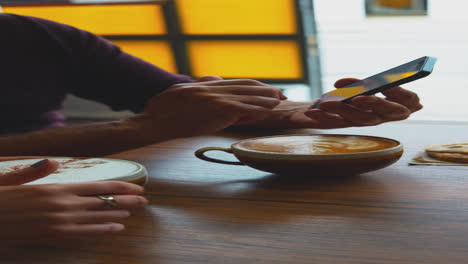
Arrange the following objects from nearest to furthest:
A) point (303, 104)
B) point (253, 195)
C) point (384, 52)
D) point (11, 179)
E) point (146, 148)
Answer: point (11, 179), point (253, 195), point (146, 148), point (303, 104), point (384, 52)

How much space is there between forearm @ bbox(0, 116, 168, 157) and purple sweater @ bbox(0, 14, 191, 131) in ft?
1.65

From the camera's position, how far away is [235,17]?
5.00 meters

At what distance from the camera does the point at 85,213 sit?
0.66m

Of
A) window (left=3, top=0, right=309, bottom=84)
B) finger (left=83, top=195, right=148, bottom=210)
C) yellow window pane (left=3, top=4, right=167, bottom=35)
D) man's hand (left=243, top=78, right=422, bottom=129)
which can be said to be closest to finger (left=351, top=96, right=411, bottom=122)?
man's hand (left=243, top=78, right=422, bottom=129)

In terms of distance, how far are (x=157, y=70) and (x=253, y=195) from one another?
1.04 meters

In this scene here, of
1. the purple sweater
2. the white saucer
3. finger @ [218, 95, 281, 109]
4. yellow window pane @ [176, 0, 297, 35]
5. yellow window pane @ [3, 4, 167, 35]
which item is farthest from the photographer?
yellow window pane @ [3, 4, 167, 35]

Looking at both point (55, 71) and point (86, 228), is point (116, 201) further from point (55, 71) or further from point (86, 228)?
point (55, 71)

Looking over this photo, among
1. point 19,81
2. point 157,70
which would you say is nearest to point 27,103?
point 19,81

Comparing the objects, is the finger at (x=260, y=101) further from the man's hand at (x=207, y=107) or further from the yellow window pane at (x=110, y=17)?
the yellow window pane at (x=110, y=17)

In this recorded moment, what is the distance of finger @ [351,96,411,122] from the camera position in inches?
46.9

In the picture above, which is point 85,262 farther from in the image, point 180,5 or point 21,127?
point 180,5

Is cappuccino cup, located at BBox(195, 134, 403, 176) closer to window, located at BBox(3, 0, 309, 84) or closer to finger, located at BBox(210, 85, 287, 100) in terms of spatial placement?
finger, located at BBox(210, 85, 287, 100)

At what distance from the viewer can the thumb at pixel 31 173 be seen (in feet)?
2.33

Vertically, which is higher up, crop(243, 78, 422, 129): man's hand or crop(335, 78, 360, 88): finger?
crop(335, 78, 360, 88): finger
